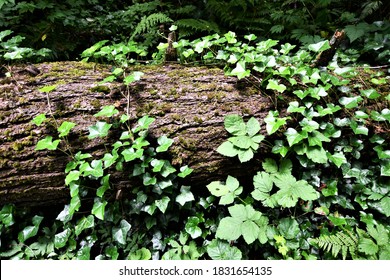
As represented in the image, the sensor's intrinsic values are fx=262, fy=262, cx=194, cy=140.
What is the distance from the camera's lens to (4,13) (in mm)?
3199

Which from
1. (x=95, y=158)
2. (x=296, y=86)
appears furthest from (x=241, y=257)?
(x=296, y=86)

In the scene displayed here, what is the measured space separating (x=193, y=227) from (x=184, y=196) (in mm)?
238

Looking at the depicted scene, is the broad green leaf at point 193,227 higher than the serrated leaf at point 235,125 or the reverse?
the reverse

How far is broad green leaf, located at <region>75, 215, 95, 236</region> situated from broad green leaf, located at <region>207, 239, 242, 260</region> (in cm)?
82

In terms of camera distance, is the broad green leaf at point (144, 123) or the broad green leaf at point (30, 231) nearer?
the broad green leaf at point (144, 123)

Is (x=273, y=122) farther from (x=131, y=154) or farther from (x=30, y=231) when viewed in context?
(x=30, y=231)

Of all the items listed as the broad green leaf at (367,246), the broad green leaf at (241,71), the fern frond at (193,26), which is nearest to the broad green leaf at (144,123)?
the broad green leaf at (241,71)

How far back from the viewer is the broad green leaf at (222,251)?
1.69m

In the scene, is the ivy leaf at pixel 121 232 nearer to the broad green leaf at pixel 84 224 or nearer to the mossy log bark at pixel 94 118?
the broad green leaf at pixel 84 224

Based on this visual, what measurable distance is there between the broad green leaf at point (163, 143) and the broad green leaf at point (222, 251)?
0.70 m
